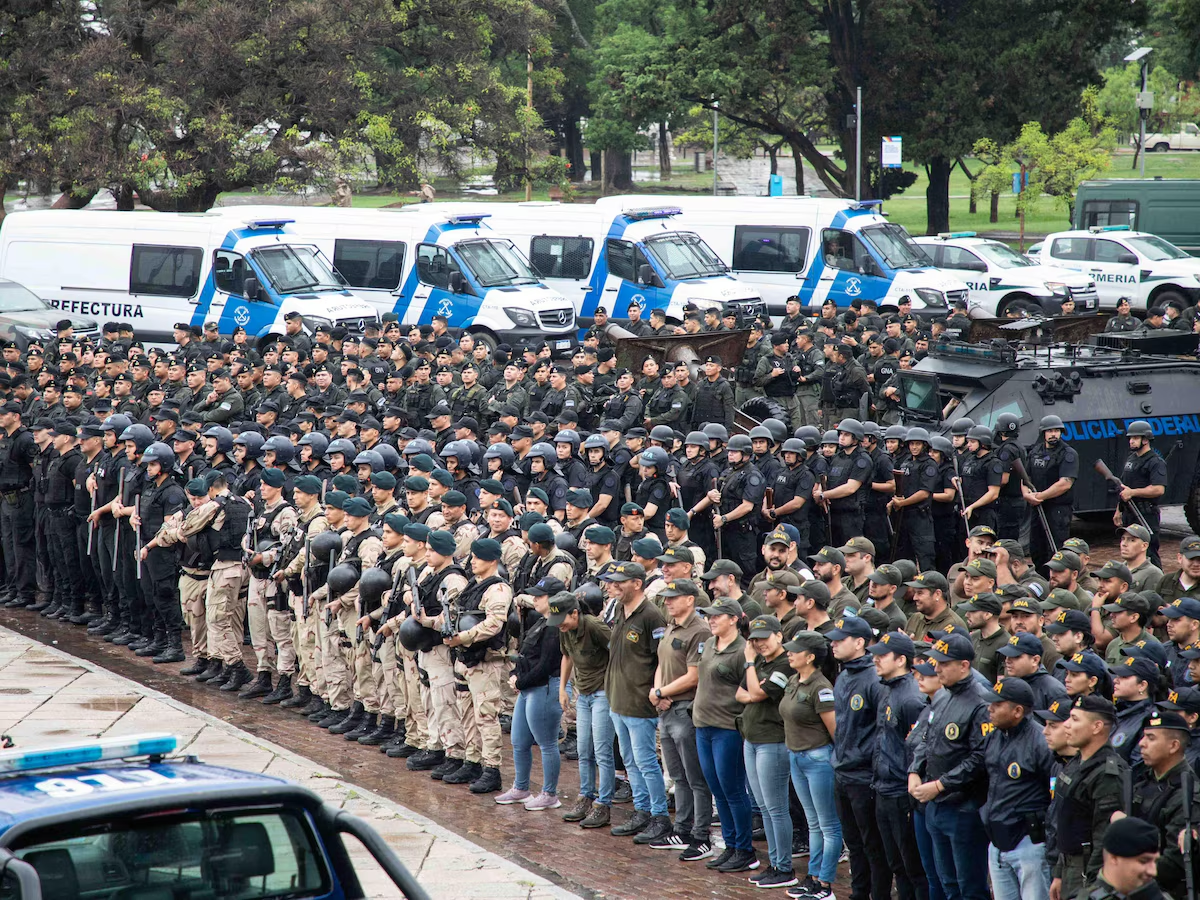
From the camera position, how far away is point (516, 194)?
58719mm

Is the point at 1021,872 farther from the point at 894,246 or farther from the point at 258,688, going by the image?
the point at 894,246

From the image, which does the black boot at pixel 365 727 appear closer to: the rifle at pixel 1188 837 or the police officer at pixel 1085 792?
the police officer at pixel 1085 792

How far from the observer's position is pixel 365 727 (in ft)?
38.5

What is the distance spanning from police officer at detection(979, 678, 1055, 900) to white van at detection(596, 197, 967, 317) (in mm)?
18143

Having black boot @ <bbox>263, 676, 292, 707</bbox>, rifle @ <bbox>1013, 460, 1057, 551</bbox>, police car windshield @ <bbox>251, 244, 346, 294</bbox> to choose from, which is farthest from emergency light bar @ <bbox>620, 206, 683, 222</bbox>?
black boot @ <bbox>263, 676, 292, 707</bbox>

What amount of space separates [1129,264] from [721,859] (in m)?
23.8

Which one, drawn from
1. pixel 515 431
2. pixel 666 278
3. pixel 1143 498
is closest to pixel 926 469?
pixel 1143 498

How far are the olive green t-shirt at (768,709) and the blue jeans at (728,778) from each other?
0.24m

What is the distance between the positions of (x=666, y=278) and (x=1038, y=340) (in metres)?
7.73

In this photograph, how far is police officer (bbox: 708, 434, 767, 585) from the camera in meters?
14.1

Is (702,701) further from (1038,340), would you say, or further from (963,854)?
(1038,340)

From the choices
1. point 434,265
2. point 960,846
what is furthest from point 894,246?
point 960,846

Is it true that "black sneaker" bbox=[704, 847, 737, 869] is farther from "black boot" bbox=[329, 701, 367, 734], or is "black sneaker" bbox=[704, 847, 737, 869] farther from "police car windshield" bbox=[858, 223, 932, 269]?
"police car windshield" bbox=[858, 223, 932, 269]

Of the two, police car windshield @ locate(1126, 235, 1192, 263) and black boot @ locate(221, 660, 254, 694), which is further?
police car windshield @ locate(1126, 235, 1192, 263)
